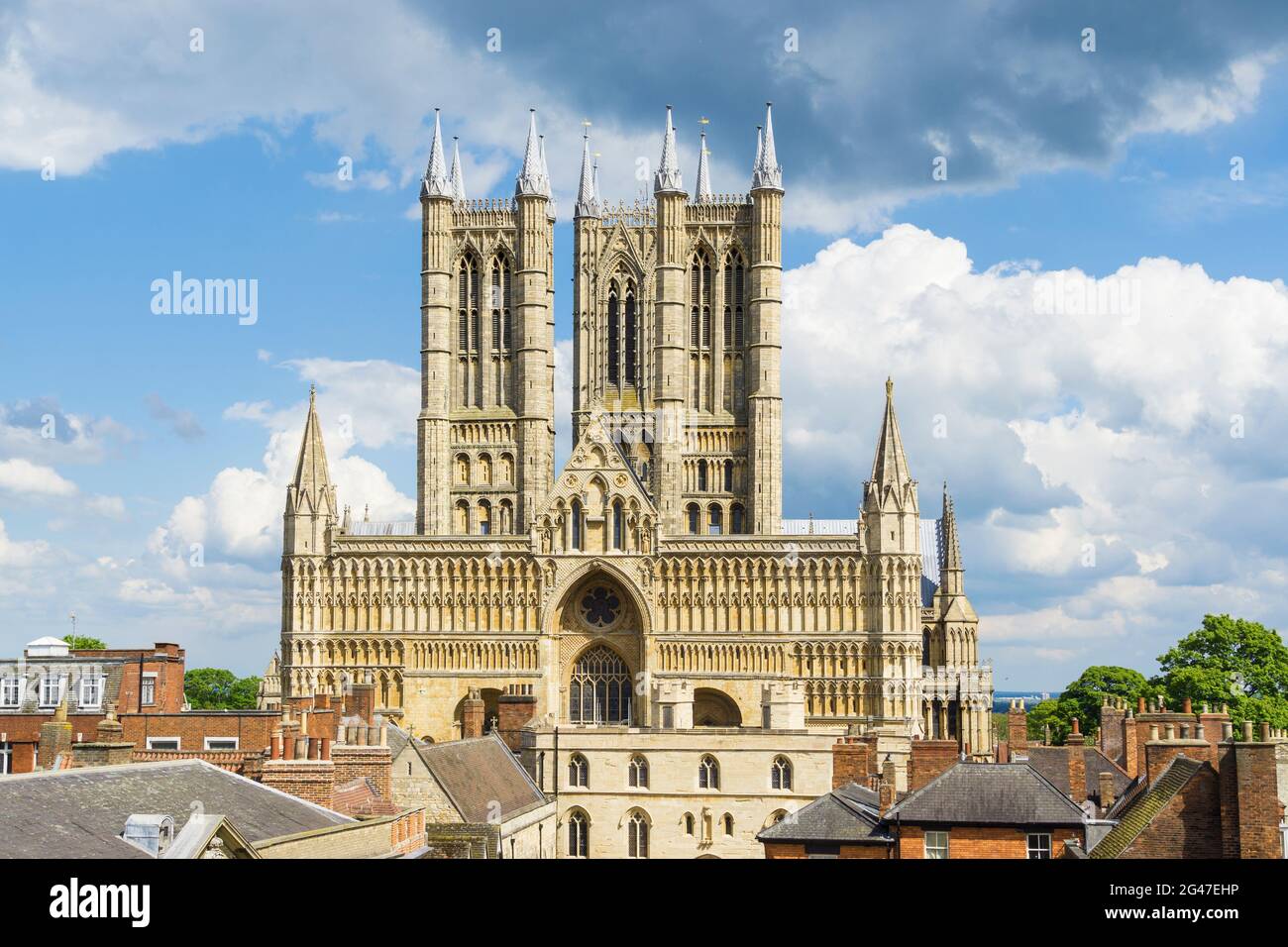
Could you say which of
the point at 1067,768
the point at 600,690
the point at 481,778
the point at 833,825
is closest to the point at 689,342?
the point at 600,690

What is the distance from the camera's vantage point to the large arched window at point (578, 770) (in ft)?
209

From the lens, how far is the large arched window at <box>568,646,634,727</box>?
89.3 meters

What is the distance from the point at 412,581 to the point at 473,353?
18.1 meters

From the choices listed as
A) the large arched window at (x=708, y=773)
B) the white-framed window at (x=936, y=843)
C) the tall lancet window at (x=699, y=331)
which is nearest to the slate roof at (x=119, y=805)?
the white-framed window at (x=936, y=843)

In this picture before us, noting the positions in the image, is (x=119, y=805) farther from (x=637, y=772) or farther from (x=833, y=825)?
(x=637, y=772)

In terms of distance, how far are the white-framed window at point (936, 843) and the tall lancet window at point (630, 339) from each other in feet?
226

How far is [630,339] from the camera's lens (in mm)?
103625

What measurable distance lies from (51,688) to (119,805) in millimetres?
40301

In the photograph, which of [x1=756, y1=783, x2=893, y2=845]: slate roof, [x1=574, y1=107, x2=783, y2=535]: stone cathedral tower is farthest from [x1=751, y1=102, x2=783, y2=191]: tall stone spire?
[x1=756, y1=783, x2=893, y2=845]: slate roof

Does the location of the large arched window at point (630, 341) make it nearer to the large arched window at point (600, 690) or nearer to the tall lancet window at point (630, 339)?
the tall lancet window at point (630, 339)

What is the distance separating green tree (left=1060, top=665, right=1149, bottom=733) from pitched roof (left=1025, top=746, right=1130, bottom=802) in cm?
4913

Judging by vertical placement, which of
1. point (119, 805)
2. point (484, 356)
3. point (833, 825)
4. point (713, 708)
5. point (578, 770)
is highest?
point (484, 356)
